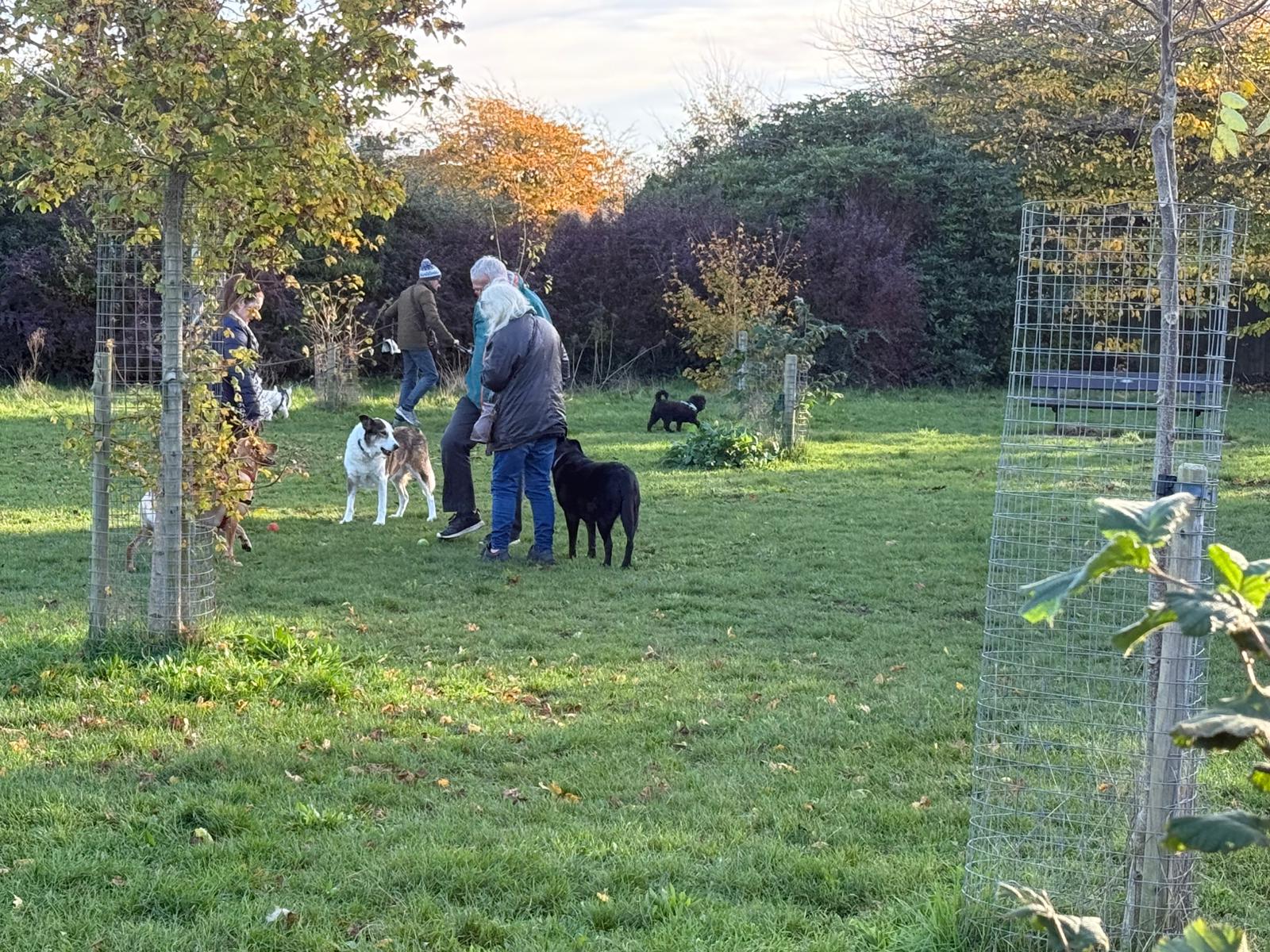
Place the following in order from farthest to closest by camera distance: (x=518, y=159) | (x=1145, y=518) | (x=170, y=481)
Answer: (x=518, y=159)
(x=170, y=481)
(x=1145, y=518)

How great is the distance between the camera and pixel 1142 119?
1123 centimetres

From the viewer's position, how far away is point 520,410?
826 centimetres

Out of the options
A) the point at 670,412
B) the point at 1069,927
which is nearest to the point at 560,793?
the point at 1069,927

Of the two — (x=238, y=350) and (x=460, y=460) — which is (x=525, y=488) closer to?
(x=460, y=460)

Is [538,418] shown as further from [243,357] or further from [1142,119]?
[1142,119]

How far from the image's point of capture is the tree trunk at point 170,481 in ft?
18.4

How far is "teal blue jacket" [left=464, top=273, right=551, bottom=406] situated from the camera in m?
8.53

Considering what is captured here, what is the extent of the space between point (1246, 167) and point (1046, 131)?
3.10 metres

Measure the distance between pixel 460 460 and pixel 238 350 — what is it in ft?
11.7

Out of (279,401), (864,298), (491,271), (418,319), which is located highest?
(864,298)

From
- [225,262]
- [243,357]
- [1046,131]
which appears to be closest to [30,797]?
[243,357]

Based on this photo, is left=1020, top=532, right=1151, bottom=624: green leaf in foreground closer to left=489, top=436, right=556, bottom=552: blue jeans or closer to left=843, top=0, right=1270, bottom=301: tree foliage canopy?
left=489, top=436, right=556, bottom=552: blue jeans

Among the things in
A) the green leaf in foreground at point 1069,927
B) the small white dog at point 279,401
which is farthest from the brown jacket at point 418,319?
the green leaf in foreground at point 1069,927

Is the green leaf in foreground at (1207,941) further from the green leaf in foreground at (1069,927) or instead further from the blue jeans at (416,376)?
the blue jeans at (416,376)
